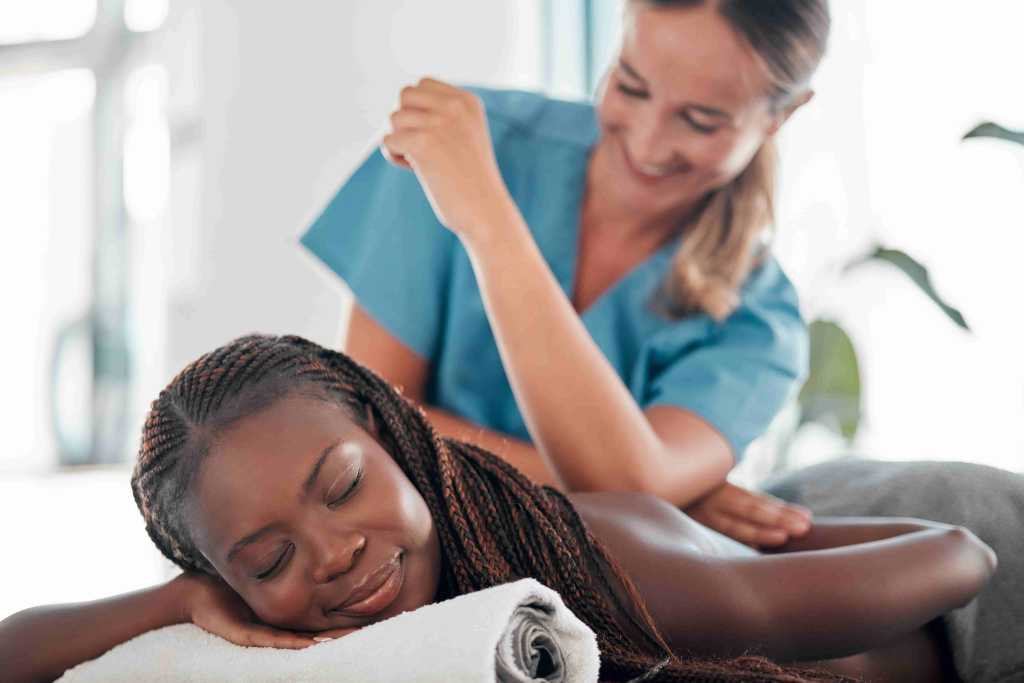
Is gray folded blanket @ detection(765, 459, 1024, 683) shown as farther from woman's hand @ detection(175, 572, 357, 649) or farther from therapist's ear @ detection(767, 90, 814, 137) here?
woman's hand @ detection(175, 572, 357, 649)

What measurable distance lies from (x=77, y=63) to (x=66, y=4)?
0.61 feet

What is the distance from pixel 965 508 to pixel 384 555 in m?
0.61

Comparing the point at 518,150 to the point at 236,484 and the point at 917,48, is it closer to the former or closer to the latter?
the point at 236,484

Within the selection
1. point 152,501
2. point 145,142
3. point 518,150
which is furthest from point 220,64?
point 152,501

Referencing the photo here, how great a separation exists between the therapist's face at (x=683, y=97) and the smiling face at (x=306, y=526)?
2.10 ft

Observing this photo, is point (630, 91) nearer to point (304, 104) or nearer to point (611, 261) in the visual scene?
→ point (611, 261)

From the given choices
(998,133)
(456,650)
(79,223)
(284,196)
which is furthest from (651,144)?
(79,223)

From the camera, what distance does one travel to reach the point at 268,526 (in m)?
0.75

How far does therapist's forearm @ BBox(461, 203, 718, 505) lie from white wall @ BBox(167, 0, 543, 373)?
4.87ft

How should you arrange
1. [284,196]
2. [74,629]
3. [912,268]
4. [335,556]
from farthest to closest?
[284,196]
[912,268]
[74,629]
[335,556]

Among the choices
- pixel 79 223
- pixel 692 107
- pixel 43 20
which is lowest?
pixel 79 223

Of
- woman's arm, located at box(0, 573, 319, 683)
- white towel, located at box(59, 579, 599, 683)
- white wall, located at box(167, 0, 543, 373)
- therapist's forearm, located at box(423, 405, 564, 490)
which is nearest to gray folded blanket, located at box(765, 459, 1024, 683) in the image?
therapist's forearm, located at box(423, 405, 564, 490)

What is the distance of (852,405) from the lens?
2045mm

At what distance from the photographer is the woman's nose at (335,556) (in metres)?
0.74
